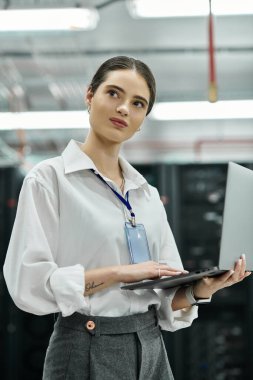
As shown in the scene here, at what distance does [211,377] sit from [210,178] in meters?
1.41

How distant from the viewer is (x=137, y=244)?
121 centimetres

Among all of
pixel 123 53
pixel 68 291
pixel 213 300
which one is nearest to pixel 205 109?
pixel 123 53

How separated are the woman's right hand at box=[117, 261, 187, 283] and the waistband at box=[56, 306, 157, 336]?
10 centimetres

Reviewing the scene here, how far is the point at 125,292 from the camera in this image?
1.19 metres

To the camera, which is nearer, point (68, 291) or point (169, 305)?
point (68, 291)

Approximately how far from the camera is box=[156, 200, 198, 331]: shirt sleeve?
1316 mm

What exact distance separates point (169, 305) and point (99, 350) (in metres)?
0.25

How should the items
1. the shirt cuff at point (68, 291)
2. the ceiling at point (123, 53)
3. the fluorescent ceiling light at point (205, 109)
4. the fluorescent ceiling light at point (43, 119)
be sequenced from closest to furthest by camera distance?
the shirt cuff at point (68, 291) < the ceiling at point (123, 53) < the fluorescent ceiling light at point (205, 109) < the fluorescent ceiling light at point (43, 119)

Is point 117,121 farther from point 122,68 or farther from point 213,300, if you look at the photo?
point 213,300

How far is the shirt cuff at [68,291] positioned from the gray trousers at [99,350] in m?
0.10

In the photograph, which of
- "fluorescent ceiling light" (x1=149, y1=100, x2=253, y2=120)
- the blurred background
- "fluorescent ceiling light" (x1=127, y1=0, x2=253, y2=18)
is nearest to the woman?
the blurred background

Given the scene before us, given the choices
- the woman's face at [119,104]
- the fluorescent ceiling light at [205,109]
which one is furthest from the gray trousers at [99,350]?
the fluorescent ceiling light at [205,109]

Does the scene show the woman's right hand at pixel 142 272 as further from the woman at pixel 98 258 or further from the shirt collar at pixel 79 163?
the shirt collar at pixel 79 163

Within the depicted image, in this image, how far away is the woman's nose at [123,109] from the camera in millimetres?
1244
